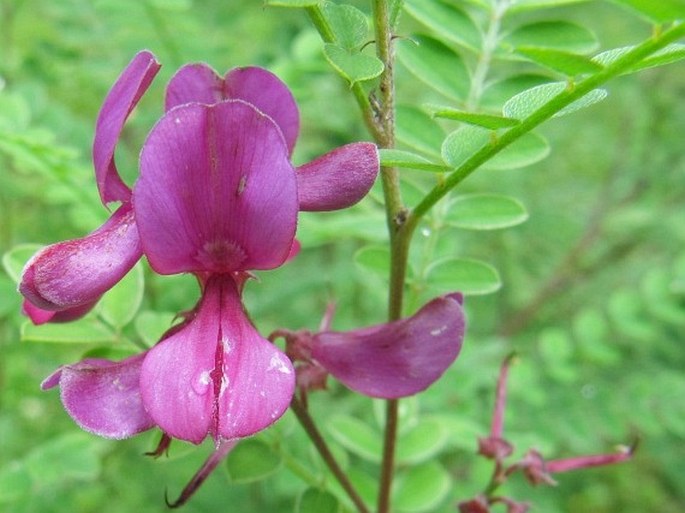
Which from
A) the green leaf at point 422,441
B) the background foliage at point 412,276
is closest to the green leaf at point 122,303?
the background foliage at point 412,276

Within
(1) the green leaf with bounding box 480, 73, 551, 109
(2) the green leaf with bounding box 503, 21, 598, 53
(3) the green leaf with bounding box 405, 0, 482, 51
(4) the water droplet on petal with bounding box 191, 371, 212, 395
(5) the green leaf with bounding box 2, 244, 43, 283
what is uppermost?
(3) the green leaf with bounding box 405, 0, 482, 51

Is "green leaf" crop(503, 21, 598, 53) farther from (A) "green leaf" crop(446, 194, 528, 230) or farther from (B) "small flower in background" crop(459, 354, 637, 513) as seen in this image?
(B) "small flower in background" crop(459, 354, 637, 513)

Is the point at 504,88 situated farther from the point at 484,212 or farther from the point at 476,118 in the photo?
the point at 476,118

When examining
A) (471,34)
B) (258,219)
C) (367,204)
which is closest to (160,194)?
(258,219)

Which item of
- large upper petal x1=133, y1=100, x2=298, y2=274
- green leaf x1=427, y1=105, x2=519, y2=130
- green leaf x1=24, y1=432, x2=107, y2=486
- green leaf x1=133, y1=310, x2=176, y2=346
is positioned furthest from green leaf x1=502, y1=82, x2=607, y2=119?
green leaf x1=24, y1=432, x2=107, y2=486

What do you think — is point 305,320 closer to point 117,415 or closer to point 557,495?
point 557,495

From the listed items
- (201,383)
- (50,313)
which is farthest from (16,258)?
(201,383)

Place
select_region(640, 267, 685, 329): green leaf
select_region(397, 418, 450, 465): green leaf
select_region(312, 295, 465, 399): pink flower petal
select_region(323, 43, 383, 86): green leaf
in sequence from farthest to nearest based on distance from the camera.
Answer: select_region(640, 267, 685, 329): green leaf
select_region(397, 418, 450, 465): green leaf
select_region(312, 295, 465, 399): pink flower petal
select_region(323, 43, 383, 86): green leaf
